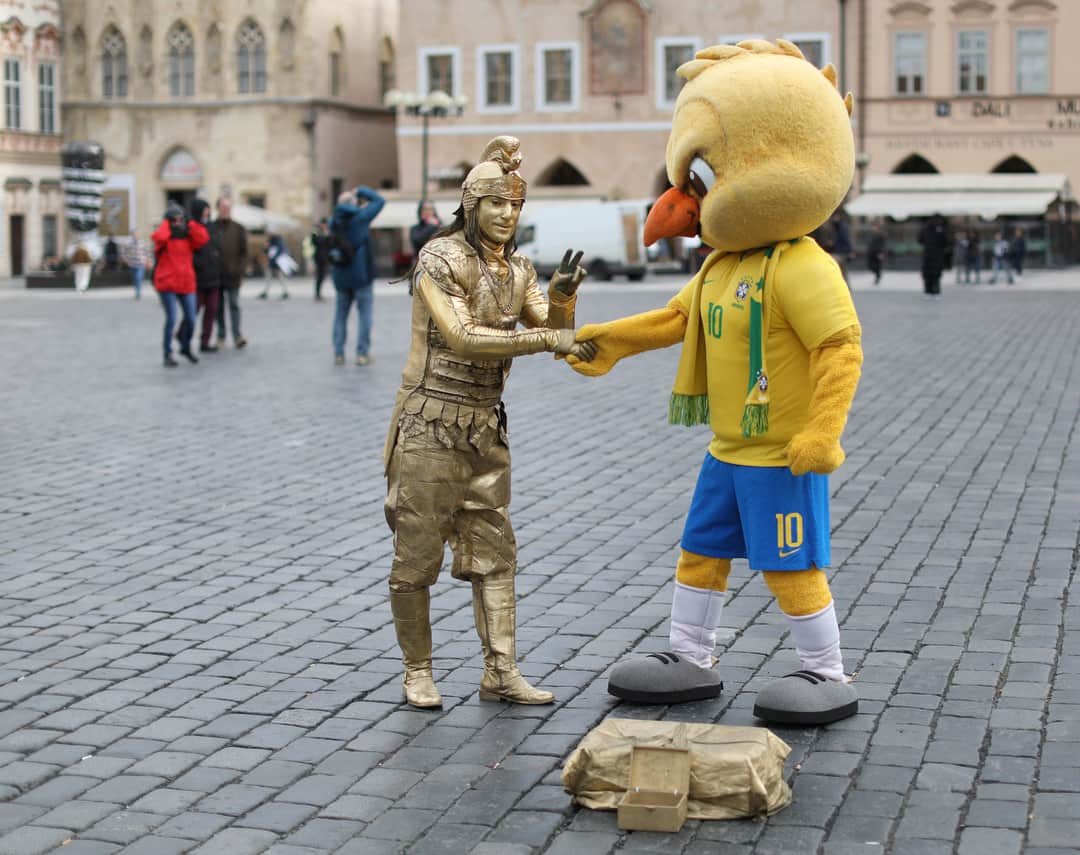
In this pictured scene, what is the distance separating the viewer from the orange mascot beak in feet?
17.9

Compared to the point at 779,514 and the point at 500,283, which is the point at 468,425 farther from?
the point at 779,514

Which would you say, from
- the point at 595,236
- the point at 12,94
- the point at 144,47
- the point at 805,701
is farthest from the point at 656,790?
the point at 144,47

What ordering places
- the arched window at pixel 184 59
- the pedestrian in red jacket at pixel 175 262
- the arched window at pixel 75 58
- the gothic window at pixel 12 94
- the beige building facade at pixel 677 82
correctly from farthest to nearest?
1. the arched window at pixel 75 58
2. the arched window at pixel 184 59
3. the gothic window at pixel 12 94
4. the beige building facade at pixel 677 82
5. the pedestrian in red jacket at pixel 175 262

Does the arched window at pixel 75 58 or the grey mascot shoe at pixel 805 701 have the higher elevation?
the arched window at pixel 75 58

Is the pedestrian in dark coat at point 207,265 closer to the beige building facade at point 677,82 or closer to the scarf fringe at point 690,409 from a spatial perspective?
the scarf fringe at point 690,409

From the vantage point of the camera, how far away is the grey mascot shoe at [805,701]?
17.3 feet

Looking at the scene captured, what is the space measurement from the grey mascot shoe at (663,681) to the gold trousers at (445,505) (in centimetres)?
50

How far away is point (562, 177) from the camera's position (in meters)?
53.5

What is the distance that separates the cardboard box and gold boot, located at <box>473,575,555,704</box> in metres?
1.03

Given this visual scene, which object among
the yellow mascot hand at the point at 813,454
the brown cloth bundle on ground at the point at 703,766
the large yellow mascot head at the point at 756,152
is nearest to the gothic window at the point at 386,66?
the large yellow mascot head at the point at 756,152

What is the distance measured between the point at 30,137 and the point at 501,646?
52.6 metres

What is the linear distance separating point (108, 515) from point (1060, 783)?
5.69 metres

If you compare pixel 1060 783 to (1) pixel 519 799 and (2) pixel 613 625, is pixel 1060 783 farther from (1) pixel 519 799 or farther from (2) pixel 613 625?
(2) pixel 613 625

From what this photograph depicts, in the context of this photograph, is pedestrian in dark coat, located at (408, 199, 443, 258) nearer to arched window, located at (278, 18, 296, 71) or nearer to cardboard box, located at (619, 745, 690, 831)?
cardboard box, located at (619, 745, 690, 831)
